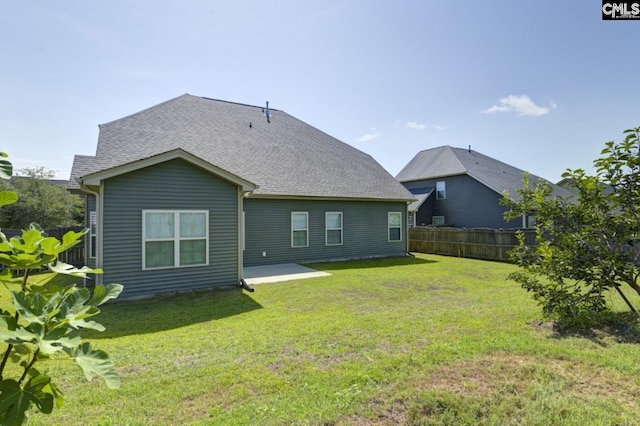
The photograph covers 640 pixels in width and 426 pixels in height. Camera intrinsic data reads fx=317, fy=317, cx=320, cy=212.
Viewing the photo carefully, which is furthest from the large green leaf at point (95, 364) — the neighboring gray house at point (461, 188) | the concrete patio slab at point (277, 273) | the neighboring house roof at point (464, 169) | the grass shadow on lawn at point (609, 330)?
the neighboring house roof at point (464, 169)

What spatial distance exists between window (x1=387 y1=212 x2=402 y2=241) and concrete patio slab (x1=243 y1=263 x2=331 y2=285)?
17.4ft

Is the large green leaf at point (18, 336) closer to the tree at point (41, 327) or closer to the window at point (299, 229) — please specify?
the tree at point (41, 327)

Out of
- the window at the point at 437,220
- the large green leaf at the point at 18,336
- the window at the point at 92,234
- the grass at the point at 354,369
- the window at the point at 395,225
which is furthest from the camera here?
the window at the point at 437,220

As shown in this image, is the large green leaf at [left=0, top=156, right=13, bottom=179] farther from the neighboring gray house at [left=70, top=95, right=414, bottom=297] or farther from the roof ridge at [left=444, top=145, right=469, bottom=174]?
the roof ridge at [left=444, top=145, right=469, bottom=174]

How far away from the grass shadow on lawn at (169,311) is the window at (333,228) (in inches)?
235

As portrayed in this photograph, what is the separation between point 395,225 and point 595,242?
33.4 feet

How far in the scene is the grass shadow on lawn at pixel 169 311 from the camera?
5539 millimetres

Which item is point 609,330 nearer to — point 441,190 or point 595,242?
point 595,242

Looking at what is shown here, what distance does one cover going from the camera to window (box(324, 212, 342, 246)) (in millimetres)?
13523

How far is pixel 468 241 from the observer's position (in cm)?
1555

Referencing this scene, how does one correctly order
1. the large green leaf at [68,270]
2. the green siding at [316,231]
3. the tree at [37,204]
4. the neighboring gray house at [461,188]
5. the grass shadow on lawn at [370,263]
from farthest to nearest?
1. the neighboring gray house at [461,188]
2. the tree at [37,204]
3. the grass shadow on lawn at [370,263]
4. the green siding at [316,231]
5. the large green leaf at [68,270]

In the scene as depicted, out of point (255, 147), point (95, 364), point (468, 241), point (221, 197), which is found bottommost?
point (468, 241)

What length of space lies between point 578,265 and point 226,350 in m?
5.70

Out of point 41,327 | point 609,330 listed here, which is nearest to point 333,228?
point 609,330
